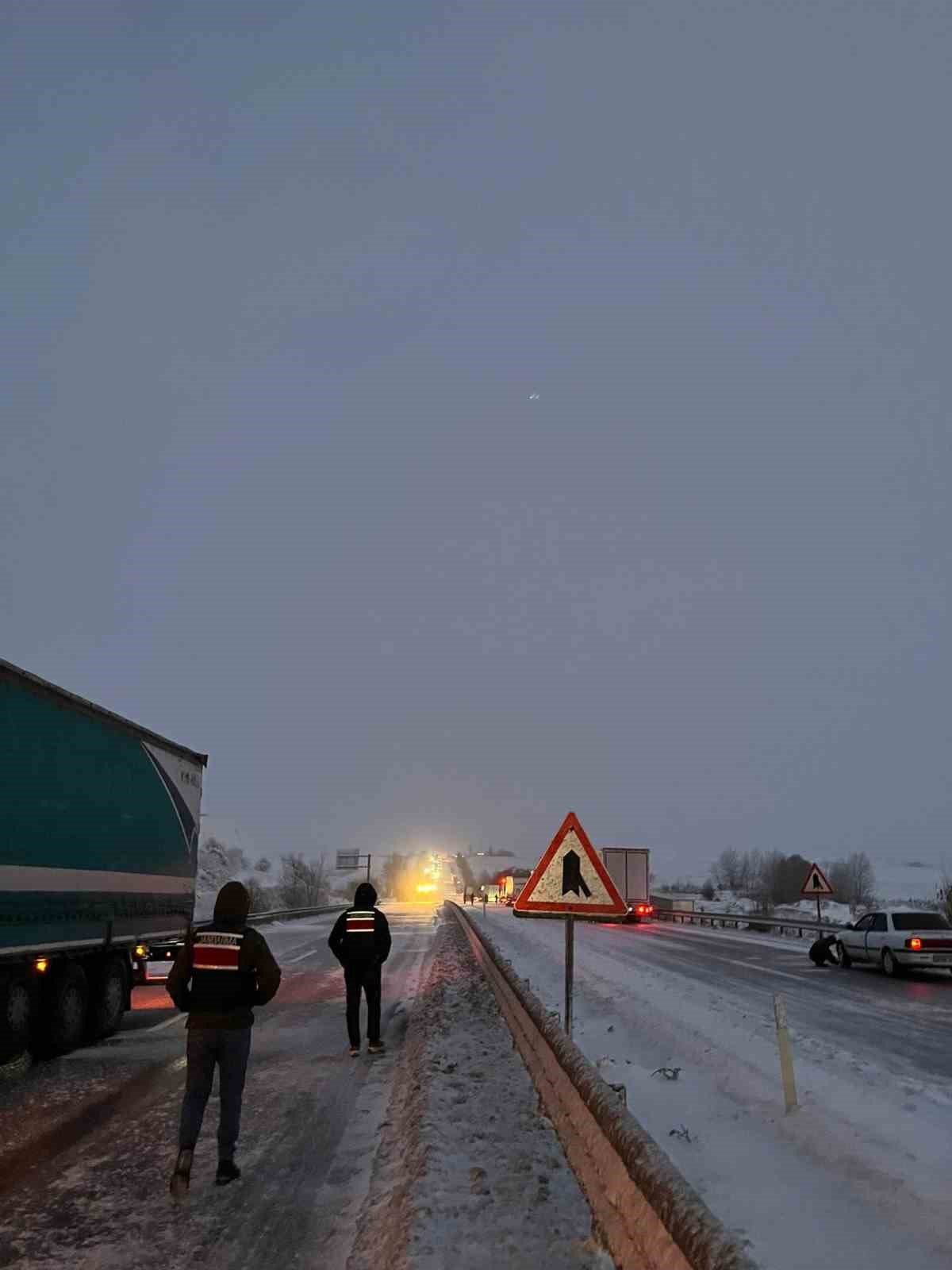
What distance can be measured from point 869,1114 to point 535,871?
3.60m

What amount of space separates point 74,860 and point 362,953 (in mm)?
3600

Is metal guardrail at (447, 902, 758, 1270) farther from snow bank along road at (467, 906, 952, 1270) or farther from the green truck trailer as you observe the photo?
the green truck trailer

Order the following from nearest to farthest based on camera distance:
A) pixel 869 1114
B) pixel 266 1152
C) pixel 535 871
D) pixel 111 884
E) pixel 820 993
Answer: pixel 266 1152 < pixel 869 1114 < pixel 535 871 < pixel 111 884 < pixel 820 993

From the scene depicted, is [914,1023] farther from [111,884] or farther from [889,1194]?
[111,884]

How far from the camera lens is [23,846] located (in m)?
10.3

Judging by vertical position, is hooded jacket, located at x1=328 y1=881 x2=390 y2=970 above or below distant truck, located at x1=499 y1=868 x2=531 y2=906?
below

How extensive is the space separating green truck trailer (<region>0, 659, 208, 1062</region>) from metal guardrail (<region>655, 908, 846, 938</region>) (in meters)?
24.2

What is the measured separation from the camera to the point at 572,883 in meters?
9.69

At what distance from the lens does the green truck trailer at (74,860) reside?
10.2 metres

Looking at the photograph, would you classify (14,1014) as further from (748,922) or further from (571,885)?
(748,922)

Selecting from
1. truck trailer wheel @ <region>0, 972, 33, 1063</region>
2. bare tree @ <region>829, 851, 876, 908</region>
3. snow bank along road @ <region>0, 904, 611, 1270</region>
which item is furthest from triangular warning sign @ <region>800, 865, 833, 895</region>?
bare tree @ <region>829, 851, 876, 908</region>

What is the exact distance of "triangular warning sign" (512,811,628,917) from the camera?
9.56m

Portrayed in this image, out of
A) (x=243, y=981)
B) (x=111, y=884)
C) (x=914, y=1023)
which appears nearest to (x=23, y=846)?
(x=111, y=884)

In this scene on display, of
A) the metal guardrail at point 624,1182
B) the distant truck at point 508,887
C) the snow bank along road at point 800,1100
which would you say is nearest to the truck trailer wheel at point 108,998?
the snow bank along road at point 800,1100
